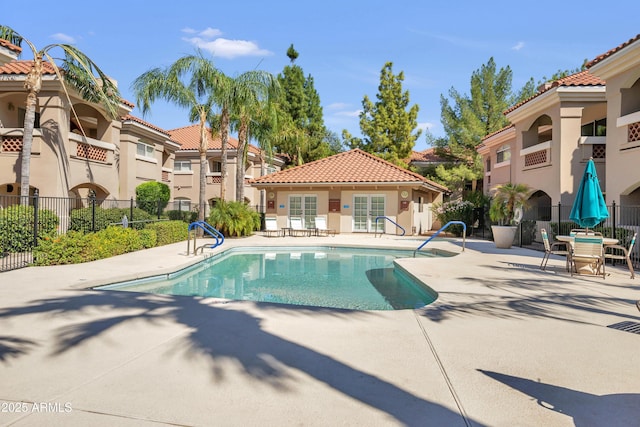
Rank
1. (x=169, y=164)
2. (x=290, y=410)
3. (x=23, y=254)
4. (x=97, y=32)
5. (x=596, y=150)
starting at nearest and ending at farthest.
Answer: (x=290, y=410) < (x=23, y=254) < (x=97, y=32) < (x=596, y=150) < (x=169, y=164)

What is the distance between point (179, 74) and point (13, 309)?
1616 centimetres

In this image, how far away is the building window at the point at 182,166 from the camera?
1323 inches

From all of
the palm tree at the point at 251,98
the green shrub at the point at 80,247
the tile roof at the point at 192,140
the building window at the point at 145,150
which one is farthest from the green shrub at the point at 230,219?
the tile roof at the point at 192,140

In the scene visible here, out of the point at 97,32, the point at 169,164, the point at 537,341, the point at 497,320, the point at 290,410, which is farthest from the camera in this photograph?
the point at 169,164

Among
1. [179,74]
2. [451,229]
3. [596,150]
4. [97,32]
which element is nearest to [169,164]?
[179,74]

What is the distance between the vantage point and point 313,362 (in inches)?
161

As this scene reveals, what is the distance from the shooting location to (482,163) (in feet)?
99.9

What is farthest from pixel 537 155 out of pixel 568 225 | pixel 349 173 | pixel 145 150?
pixel 145 150

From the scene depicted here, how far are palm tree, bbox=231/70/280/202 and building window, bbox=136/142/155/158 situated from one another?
5.92m

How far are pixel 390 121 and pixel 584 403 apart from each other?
36.1m

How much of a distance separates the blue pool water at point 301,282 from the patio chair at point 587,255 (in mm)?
4209

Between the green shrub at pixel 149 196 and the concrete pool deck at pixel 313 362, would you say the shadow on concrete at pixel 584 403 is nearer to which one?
the concrete pool deck at pixel 313 362

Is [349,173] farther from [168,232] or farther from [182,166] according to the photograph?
[182,166]

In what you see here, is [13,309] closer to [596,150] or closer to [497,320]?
[497,320]
